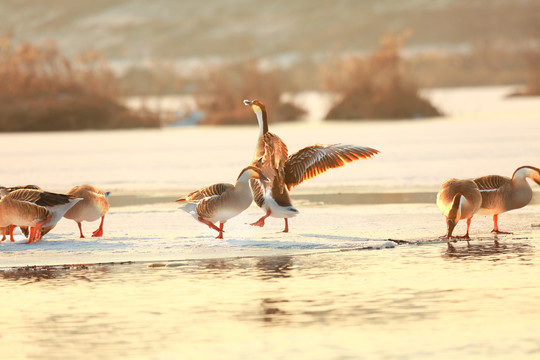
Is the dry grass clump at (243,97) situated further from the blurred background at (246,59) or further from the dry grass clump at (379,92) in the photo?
the dry grass clump at (379,92)

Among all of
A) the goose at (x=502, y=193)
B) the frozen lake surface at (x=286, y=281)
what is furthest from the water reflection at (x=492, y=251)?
the goose at (x=502, y=193)

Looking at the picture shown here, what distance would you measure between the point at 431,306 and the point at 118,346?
6.58 ft

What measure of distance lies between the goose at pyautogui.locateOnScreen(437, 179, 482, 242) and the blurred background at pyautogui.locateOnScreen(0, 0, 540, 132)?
20986 millimetres

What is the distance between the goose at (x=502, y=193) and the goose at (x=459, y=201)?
0.33 m

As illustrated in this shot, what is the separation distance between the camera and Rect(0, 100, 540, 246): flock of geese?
944cm

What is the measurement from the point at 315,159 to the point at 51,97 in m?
21.5

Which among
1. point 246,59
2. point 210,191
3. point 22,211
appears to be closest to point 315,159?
point 210,191

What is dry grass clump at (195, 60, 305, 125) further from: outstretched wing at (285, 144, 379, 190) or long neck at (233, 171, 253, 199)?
long neck at (233, 171, 253, 199)

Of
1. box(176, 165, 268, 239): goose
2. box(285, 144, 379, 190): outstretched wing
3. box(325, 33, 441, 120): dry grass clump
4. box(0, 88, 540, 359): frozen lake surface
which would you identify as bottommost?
box(0, 88, 540, 359): frozen lake surface

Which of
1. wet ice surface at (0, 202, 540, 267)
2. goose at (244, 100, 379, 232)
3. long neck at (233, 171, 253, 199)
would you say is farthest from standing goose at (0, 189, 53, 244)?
goose at (244, 100, 379, 232)

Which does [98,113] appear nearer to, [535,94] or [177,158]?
[177,158]

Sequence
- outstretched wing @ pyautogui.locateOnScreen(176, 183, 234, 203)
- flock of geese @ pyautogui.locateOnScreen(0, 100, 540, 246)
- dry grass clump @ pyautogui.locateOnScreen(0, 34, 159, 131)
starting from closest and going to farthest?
flock of geese @ pyautogui.locateOnScreen(0, 100, 540, 246) < outstretched wing @ pyautogui.locateOnScreen(176, 183, 234, 203) < dry grass clump @ pyautogui.locateOnScreen(0, 34, 159, 131)

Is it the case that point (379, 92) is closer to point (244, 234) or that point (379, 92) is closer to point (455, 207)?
point (244, 234)

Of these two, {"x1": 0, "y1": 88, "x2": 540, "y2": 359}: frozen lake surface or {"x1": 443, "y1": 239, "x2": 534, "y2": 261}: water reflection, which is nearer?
{"x1": 0, "y1": 88, "x2": 540, "y2": 359}: frozen lake surface
